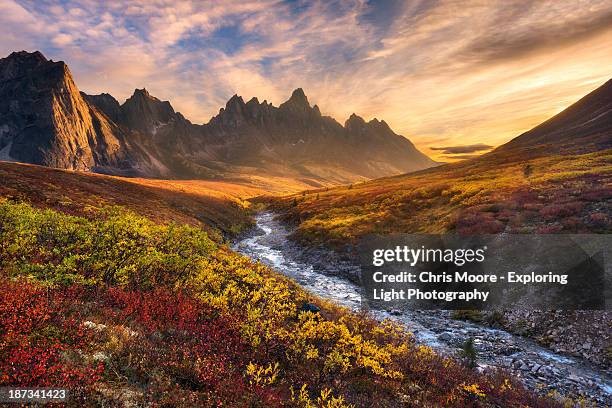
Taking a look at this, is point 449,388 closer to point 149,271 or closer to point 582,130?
point 149,271

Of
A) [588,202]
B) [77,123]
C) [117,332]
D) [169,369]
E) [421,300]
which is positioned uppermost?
[77,123]

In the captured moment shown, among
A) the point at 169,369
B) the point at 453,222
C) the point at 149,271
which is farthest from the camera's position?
the point at 453,222

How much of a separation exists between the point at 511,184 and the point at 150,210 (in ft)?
148

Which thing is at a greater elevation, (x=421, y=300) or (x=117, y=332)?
(x=117, y=332)

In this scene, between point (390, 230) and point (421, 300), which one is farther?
point (390, 230)

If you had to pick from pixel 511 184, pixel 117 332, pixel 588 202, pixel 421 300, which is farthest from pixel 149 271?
pixel 511 184

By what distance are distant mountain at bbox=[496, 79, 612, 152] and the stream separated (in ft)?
210

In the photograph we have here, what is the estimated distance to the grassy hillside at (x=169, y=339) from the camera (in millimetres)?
6668

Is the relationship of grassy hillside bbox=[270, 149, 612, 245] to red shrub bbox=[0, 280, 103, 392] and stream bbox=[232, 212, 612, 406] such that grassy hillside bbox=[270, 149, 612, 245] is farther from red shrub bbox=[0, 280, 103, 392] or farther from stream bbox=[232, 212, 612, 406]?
red shrub bbox=[0, 280, 103, 392]

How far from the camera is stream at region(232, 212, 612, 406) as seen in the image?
12109mm

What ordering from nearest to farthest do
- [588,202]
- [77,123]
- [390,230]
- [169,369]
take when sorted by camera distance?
[169,369], [588,202], [390,230], [77,123]

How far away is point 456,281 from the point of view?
23281 mm

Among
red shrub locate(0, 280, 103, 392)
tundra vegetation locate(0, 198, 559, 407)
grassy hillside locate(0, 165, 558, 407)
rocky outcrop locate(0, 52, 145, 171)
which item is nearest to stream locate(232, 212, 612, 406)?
tundra vegetation locate(0, 198, 559, 407)

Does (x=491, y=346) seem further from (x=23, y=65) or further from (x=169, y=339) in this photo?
(x=23, y=65)
